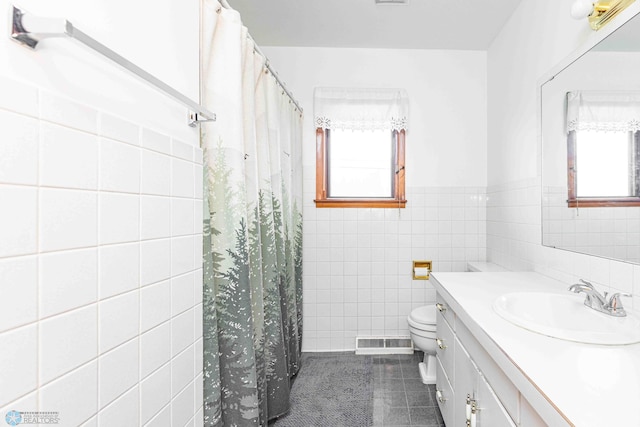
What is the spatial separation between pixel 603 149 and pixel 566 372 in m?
1.06

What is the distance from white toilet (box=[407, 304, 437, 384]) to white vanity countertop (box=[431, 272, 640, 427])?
93cm

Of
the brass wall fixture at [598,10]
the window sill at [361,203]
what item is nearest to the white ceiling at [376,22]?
the brass wall fixture at [598,10]

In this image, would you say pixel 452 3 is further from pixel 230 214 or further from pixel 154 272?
pixel 154 272

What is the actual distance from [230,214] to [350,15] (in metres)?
1.68

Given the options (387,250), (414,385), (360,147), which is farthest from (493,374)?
(360,147)

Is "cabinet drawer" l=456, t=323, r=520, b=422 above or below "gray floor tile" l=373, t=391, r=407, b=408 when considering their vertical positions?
above

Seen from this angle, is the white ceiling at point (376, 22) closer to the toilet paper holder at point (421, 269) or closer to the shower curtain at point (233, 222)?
the shower curtain at point (233, 222)

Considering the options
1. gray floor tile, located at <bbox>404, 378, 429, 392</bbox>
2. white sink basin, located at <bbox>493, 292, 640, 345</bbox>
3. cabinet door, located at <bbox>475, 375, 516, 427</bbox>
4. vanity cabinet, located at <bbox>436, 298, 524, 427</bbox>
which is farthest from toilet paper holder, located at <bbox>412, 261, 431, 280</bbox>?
cabinet door, located at <bbox>475, 375, 516, 427</bbox>

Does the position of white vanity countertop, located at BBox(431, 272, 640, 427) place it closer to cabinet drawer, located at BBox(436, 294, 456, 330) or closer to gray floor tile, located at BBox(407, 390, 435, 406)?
cabinet drawer, located at BBox(436, 294, 456, 330)

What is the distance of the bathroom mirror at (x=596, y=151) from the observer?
3.86 feet

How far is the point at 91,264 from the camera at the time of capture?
0.64 metres

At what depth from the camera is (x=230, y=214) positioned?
119 cm

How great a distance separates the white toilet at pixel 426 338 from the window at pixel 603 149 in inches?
41.3

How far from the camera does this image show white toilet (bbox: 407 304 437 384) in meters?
2.00
